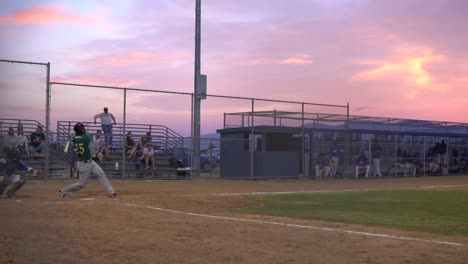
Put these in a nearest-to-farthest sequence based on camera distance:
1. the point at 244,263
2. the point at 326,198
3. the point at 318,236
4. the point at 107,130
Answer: the point at 244,263
the point at 318,236
the point at 326,198
the point at 107,130

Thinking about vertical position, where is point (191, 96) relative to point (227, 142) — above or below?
above

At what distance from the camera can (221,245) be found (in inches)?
280

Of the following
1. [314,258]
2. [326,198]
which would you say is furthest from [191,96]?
[314,258]

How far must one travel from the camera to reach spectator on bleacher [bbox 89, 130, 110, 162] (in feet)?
67.8

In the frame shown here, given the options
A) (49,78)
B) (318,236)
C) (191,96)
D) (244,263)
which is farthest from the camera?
(191,96)

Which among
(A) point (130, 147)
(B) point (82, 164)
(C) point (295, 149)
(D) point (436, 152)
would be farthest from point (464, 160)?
(B) point (82, 164)

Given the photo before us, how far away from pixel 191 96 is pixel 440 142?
19.4 meters

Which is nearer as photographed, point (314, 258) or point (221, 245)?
point (314, 258)

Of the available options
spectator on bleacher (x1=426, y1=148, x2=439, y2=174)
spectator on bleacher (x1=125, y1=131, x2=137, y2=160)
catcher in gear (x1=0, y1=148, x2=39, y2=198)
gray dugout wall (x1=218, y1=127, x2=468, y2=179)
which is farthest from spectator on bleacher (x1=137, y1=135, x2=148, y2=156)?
spectator on bleacher (x1=426, y1=148, x2=439, y2=174)

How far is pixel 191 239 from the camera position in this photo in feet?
24.9

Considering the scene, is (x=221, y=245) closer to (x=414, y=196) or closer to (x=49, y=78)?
(x=414, y=196)

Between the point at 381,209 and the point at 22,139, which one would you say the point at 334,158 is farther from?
the point at 22,139

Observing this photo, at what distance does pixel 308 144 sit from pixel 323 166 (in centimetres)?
142

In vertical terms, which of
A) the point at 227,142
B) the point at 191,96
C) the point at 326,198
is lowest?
the point at 326,198
